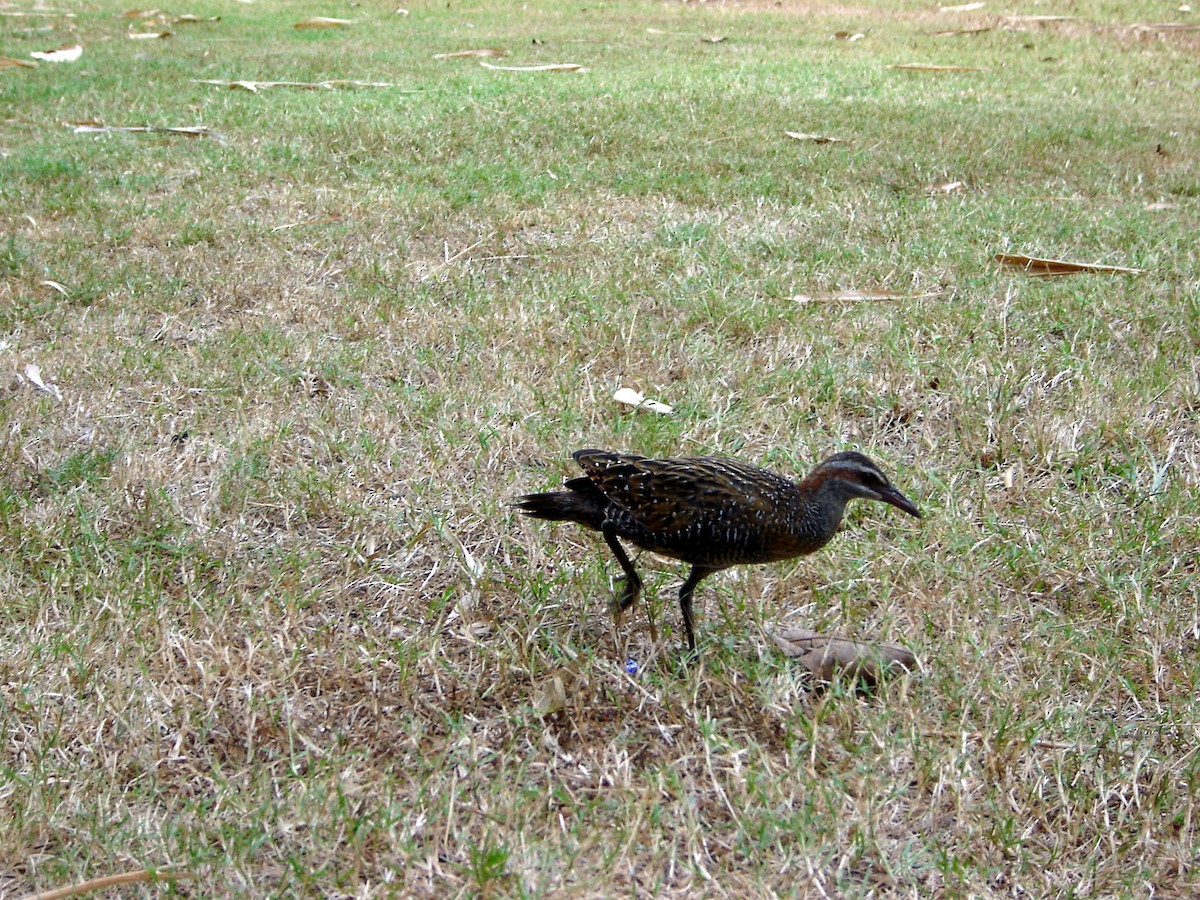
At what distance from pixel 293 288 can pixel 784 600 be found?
3.21m

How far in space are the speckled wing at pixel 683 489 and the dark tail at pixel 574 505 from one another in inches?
1.5

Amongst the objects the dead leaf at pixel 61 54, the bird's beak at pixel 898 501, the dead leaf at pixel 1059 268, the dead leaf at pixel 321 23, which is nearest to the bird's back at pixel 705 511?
the bird's beak at pixel 898 501

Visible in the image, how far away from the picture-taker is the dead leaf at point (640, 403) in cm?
461

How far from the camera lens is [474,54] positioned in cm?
1247

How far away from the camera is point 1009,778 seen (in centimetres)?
285

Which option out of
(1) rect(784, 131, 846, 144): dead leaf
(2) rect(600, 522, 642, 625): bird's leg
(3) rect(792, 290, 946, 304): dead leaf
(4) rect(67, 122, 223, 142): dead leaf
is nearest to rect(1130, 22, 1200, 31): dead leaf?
(1) rect(784, 131, 846, 144): dead leaf

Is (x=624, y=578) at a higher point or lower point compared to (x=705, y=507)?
lower

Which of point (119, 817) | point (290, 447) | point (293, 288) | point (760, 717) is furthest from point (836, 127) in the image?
point (119, 817)

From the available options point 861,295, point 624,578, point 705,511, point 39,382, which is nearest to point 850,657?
point 705,511

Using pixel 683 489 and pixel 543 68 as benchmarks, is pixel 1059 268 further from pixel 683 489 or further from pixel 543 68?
pixel 543 68

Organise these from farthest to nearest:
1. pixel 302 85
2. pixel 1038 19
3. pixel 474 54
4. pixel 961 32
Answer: pixel 1038 19 → pixel 961 32 → pixel 474 54 → pixel 302 85

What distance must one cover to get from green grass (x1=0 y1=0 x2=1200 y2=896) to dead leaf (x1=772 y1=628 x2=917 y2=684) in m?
0.06

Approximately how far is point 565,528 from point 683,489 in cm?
84

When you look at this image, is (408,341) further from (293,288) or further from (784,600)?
(784,600)
